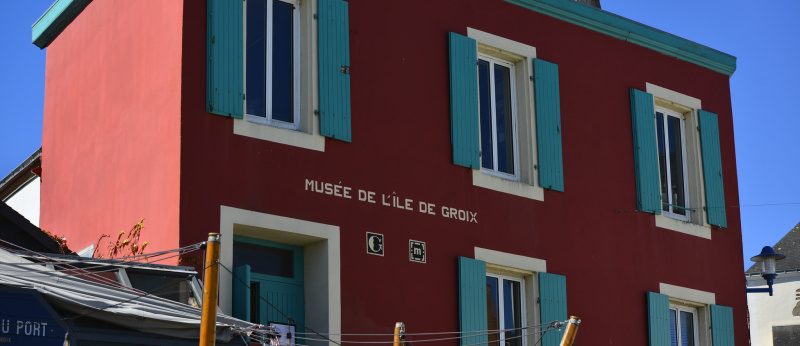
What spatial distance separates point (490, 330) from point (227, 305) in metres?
3.43

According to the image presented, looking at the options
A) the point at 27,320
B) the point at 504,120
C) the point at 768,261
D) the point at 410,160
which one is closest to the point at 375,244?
the point at 410,160

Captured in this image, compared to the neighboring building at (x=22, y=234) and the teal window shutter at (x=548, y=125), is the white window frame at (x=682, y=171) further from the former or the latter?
→ the neighboring building at (x=22, y=234)

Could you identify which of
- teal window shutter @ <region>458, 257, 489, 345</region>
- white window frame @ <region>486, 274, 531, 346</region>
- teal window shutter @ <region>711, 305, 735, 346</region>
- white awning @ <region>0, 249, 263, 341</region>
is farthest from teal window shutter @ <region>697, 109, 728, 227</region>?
white awning @ <region>0, 249, 263, 341</region>

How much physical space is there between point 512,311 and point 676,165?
367 cm

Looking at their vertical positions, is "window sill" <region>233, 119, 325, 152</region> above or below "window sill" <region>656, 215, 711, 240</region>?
above

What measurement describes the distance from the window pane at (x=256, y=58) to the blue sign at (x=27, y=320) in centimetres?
402

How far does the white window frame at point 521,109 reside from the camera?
1441cm

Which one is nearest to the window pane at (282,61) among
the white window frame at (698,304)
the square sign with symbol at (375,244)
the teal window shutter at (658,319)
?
the square sign with symbol at (375,244)

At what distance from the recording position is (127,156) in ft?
41.2

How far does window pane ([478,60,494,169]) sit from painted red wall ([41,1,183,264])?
403cm

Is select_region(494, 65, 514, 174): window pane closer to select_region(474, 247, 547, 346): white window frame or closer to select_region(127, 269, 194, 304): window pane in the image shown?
select_region(474, 247, 547, 346): white window frame

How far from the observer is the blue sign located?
8.71 metres

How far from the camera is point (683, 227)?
634 inches

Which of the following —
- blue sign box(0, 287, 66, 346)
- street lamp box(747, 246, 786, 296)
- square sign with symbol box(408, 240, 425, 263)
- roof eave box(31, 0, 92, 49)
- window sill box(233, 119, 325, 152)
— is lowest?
blue sign box(0, 287, 66, 346)
